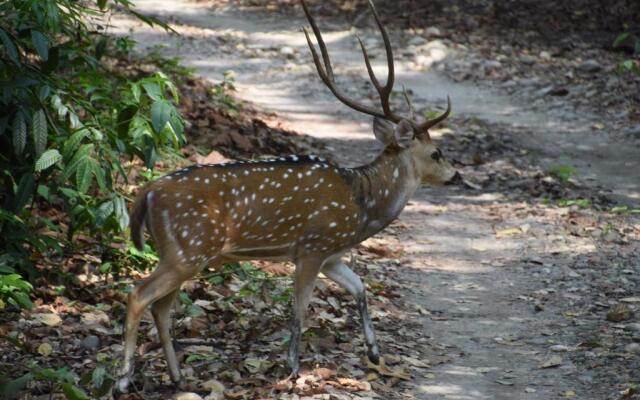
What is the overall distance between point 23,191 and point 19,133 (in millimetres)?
410

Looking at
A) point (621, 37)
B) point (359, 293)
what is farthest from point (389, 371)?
point (621, 37)

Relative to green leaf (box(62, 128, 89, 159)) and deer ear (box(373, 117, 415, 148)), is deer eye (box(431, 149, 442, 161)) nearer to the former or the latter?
deer ear (box(373, 117, 415, 148))

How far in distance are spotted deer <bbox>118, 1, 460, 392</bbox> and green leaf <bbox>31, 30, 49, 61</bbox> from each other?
3.79 ft

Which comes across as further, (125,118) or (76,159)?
(125,118)

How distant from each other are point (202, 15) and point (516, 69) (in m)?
7.38

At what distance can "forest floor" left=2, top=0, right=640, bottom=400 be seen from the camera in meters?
7.09

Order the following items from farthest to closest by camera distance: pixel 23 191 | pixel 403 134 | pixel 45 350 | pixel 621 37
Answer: pixel 621 37
pixel 403 134
pixel 23 191
pixel 45 350

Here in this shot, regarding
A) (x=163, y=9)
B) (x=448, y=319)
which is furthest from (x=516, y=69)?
(x=448, y=319)

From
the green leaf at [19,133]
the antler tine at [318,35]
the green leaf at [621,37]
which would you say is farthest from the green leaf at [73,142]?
the green leaf at [621,37]

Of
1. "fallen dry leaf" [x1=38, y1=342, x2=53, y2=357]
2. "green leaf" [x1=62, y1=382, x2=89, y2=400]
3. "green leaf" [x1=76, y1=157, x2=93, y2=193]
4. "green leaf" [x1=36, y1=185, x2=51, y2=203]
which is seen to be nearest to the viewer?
"green leaf" [x1=62, y1=382, x2=89, y2=400]

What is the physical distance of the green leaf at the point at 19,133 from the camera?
22.4 ft

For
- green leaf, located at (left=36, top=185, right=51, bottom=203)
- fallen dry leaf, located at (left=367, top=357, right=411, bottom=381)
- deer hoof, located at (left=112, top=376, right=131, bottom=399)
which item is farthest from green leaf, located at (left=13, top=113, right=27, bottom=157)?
fallen dry leaf, located at (left=367, top=357, right=411, bottom=381)

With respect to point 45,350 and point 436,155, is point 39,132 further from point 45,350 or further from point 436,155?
point 436,155

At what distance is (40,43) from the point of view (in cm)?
679
